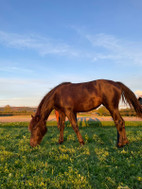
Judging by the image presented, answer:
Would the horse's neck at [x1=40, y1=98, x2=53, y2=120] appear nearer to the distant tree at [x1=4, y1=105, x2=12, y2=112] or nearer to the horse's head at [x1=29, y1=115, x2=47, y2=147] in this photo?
the horse's head at [x1=29, y1=115, x2=47, y2=147]

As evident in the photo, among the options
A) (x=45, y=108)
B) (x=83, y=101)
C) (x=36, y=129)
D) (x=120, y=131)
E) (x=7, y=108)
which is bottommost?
(x=120, y=131)

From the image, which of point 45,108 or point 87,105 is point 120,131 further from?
point 45,108

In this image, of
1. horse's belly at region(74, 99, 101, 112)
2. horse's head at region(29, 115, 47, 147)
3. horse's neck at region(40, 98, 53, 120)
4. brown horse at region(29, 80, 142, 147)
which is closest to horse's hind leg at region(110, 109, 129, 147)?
Answer: brown horse at region(29, 80, 142, 147)

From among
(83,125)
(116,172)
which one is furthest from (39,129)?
(83,125)

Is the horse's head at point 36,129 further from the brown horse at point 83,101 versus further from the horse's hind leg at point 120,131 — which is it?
the horse's hind leg at point 120,131

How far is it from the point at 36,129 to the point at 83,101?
2431 mm

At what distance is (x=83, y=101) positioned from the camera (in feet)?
19.8

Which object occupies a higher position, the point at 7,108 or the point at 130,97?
the point at 130,97

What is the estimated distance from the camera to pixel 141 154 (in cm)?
435

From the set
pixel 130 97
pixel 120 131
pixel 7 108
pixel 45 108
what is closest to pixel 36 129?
pixel 45 108

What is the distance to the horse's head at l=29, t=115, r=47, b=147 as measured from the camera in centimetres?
599

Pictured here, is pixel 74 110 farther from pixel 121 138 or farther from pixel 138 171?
pixel 138 171

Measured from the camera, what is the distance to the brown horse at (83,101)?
5840 millimetres

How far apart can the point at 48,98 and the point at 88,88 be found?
192 centimetres
